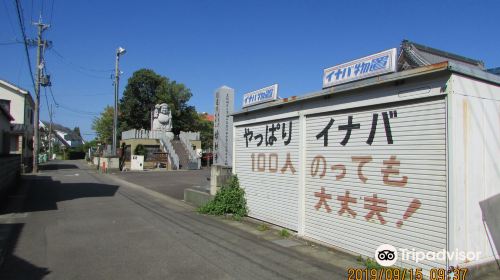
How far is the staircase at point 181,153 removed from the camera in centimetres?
3569

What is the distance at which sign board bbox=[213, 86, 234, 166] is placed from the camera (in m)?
12.9

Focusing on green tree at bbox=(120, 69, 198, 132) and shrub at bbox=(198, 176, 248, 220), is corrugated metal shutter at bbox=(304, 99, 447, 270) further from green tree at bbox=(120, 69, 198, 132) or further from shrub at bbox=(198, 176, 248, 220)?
green tree at bbox=(120, 69, 198, 132)

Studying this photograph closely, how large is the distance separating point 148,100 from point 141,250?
48.4m

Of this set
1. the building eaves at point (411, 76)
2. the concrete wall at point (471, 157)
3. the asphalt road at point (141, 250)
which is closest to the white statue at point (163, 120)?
the asphalt road at point (141, 250)

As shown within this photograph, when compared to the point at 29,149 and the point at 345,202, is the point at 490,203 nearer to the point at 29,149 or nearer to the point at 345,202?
the point at 345,202

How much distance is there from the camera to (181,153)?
3762cm

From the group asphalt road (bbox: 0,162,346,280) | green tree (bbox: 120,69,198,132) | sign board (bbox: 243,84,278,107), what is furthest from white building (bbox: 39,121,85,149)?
sign board (bbox: 243,84,278,107)

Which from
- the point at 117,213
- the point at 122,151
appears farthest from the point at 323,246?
the point at 122,151

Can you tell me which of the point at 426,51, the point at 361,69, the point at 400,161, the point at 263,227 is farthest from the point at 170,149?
the point at 400,161

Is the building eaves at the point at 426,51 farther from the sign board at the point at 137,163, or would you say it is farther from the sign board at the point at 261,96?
the sign board at the point at 137,163

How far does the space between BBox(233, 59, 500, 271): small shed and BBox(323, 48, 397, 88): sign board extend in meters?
0.13

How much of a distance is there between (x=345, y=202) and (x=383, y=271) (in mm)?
1525

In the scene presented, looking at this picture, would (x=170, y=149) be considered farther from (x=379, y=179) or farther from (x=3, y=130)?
(x=379, y=179)

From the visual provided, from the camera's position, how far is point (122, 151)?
35.0 m
